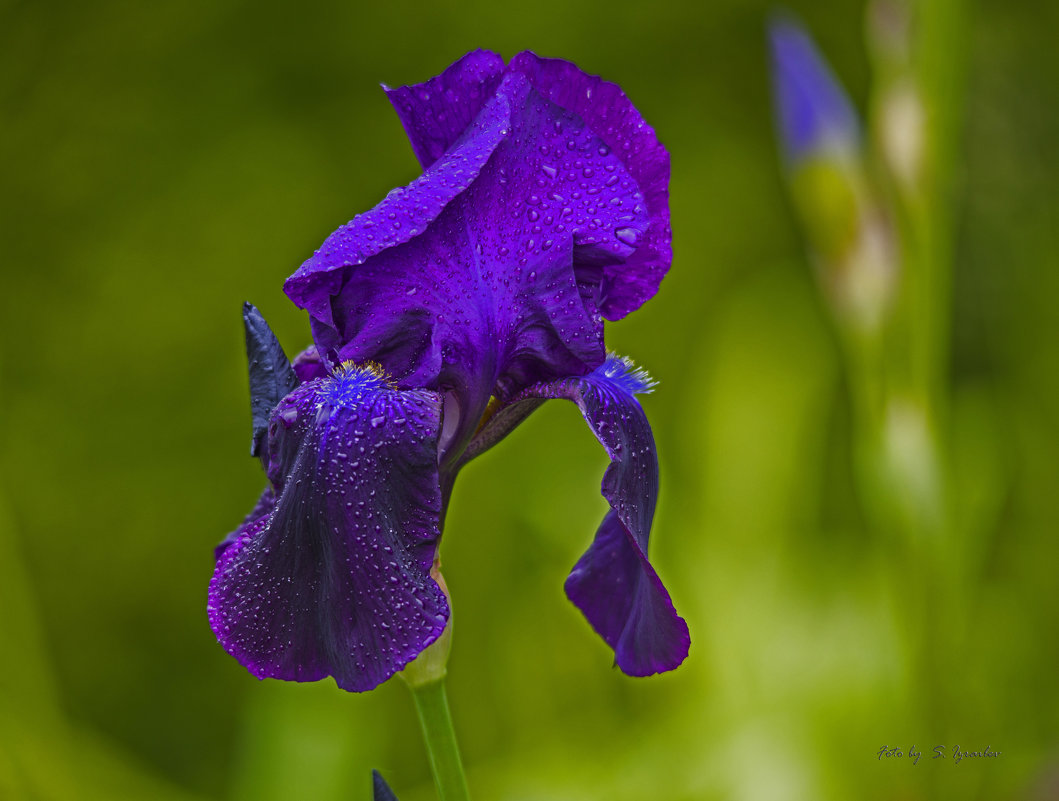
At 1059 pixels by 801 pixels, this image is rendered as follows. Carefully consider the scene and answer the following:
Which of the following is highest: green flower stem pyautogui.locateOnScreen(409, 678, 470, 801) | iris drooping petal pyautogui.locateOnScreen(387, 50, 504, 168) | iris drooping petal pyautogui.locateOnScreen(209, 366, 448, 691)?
iris drooping petal pyautogui.locateOnScreen(387, 50, 504, 168)

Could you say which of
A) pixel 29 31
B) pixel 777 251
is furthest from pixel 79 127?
pixel 777 251

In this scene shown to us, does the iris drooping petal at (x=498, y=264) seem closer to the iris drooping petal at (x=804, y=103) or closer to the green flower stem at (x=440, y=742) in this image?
the green flower stem at (x=440, y=742)

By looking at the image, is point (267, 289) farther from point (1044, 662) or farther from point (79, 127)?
point (1044, 662)

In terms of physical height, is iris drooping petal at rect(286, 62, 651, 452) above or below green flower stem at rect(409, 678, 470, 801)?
above

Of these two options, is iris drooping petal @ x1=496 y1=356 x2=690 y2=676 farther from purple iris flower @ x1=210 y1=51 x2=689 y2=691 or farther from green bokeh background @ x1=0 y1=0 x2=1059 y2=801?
green bokeh background @ x1=0 y1=0 x2=1059 y2=801

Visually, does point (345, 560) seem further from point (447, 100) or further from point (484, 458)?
point (484, 458)
